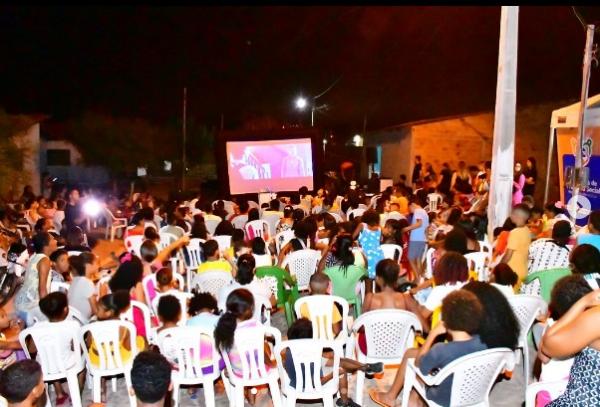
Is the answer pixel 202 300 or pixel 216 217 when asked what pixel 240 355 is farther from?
pixel 216 217

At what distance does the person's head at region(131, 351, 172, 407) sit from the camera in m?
2.70

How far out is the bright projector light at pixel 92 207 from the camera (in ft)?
33.8

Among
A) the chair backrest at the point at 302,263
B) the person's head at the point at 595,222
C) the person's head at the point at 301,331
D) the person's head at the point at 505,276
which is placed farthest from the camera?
the chair backrest at the point at 302,263

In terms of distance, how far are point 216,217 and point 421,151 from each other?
11.0 meters

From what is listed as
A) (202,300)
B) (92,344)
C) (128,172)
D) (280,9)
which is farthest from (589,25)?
(128,172)

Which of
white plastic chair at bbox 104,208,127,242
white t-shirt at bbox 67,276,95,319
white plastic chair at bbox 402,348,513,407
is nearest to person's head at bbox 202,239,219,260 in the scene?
white t-shirt at bbox 67,276,95,319

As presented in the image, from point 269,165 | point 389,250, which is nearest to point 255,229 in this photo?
point 389,250

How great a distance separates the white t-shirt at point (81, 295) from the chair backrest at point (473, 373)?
310 centimetres

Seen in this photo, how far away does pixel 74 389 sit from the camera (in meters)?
4.33

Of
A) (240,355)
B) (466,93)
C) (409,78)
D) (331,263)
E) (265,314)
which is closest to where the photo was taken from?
(240,355)

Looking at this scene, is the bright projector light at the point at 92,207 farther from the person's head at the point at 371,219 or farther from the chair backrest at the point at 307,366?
the chair backrest at the point at 307,366

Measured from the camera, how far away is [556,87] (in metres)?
14.5

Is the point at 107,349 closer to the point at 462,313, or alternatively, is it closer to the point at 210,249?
the point at 210,249

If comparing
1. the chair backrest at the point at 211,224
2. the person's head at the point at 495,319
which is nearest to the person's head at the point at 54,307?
the person's head at the point at 495,319
